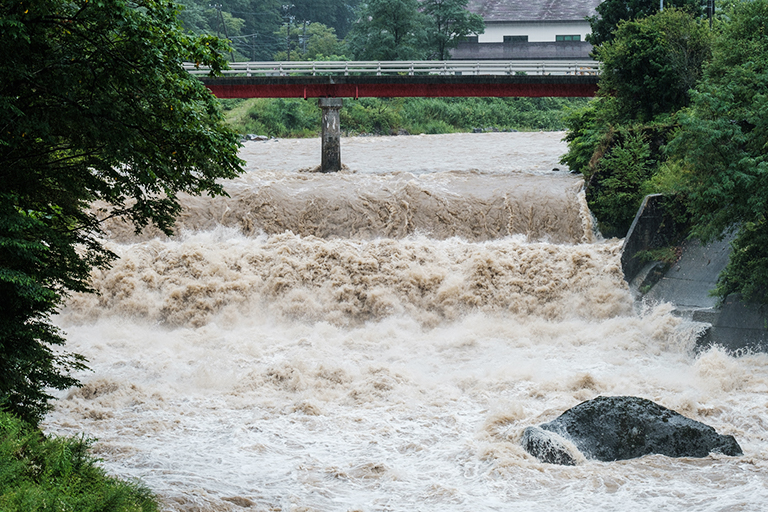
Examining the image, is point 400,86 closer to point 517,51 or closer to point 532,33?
point 517,51

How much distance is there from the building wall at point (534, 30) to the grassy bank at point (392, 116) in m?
5.11

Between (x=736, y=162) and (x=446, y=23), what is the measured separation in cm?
3778

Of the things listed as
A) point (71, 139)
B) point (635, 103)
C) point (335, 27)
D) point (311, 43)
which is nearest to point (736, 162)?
point (635, 103)

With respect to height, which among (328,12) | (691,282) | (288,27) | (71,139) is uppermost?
(328,12)

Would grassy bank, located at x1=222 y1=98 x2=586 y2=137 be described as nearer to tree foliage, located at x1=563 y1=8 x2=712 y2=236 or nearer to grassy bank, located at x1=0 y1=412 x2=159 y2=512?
tree foliage, located at x1=563 y1=8 x2=712 y2=236

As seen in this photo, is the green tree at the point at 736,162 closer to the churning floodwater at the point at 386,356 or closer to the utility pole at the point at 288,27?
the churning floodwater at the point at 386,356

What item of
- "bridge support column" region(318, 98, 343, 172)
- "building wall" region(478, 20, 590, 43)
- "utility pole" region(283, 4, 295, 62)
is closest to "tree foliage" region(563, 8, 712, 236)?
"bridge support column" region(318, 98, 343, 172)

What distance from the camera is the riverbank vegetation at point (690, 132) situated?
13.1 m

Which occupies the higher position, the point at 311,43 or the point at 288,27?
the point at 288,27

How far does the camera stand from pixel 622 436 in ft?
31.2

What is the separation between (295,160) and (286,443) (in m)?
19.3

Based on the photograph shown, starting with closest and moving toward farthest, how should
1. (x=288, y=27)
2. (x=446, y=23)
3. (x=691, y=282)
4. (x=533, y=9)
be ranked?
(x=691, y=282), (x=446, y=23), (x=533, y=9), (x=288, y=27)

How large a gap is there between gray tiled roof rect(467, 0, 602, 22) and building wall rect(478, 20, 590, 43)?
31 centimetres

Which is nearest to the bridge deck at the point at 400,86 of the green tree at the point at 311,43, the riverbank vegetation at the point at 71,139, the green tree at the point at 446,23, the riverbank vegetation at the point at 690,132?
the riverbank vegetation at the point at 690,132
